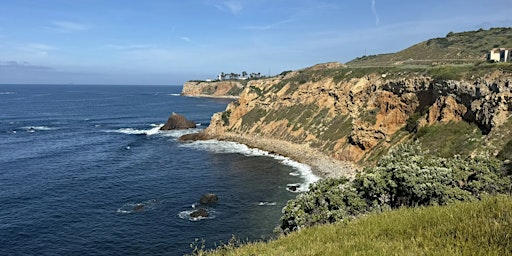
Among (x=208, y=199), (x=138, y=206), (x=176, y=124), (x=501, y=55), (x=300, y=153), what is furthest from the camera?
(x=176, y=124)

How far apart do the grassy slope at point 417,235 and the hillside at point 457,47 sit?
98376 millimetres

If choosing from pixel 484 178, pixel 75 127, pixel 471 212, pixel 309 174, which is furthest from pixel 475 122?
pixel 75 127

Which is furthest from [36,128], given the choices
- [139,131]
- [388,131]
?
[388,131]

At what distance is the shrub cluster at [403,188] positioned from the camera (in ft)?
79.9

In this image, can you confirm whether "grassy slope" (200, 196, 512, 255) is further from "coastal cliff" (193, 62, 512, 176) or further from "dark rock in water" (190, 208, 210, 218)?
"coastal cliff" (193, 62, 512, 176)

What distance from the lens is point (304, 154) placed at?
77250mm

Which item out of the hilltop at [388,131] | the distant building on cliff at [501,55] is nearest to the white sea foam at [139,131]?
the hilltop at [388,131]

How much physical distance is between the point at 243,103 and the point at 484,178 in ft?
283

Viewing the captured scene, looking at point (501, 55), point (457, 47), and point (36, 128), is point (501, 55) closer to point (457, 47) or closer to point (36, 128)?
point (457, 47)

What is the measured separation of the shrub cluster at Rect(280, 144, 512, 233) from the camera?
79.9 ft

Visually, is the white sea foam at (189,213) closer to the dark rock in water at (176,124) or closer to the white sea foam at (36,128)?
the dark rock in water at (176,124)

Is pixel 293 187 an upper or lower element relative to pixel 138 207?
upper

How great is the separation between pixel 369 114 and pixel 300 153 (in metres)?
16.1

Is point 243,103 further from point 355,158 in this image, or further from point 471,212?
point 471,212
